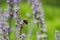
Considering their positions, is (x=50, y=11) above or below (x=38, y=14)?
below

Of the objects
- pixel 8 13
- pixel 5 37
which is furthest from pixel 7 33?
pixel 8 13

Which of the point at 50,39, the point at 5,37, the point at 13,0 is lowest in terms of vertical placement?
the point at 50,39

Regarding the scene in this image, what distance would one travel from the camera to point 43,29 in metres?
0.95

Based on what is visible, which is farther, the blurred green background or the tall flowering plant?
the blurred green background

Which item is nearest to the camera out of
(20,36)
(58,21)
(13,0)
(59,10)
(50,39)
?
(20,36)

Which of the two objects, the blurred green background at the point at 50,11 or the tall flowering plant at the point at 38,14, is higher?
the tall flowering plant at the point at 38,14

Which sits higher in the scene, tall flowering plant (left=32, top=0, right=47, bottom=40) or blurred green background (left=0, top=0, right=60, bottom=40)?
tall flowering plant (left=32, top=0, right=47, bottom=40)

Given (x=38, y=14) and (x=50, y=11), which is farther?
(x=50, y=11)

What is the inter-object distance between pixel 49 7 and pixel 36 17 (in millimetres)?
2581

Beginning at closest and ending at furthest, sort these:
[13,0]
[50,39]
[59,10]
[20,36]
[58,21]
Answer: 1. [20,36]
2. [13,0]
3. [50,39]
4. [58,21]
5. [59,10]

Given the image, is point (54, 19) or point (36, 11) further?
point (54, 19)

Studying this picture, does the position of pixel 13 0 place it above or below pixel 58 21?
above

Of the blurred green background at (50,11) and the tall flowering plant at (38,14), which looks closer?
the tall flowering plant at (38,14)

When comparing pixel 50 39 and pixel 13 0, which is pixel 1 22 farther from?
pixel 50 39
